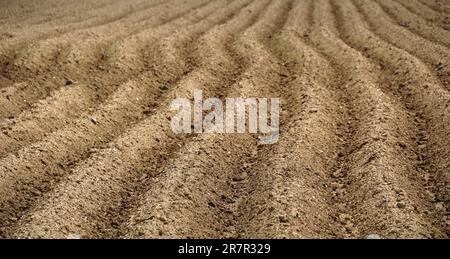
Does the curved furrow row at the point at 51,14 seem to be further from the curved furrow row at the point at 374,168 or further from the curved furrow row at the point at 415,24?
the curved furrow row at the point at 415,24

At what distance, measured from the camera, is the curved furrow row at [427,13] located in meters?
11.2

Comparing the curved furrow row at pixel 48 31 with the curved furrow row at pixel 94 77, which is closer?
the curved furrow row at pixel 94 77

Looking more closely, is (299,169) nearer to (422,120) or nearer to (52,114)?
(422,120)

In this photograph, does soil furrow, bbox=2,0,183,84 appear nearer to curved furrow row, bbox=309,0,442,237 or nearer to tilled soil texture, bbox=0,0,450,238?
tilled soil texture, bbox=0,0,450,238

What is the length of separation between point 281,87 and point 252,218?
344 cm

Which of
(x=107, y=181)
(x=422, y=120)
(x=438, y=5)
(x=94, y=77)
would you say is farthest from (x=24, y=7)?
(x=438, y=5)

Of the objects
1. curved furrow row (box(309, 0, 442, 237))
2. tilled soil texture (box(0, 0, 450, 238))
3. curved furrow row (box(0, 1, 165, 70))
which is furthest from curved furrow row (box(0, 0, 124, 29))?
curved furrow row (box(309, 0, 442, 237))

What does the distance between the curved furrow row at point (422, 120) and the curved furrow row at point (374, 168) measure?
0.13m

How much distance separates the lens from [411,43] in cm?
926

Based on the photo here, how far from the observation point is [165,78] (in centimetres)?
783

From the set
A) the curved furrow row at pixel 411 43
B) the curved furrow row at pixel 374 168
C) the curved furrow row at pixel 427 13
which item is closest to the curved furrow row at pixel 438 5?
the curved furrow row at pixel 427 13

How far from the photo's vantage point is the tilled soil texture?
4449mm

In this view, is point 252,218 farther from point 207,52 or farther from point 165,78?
point 207,52
